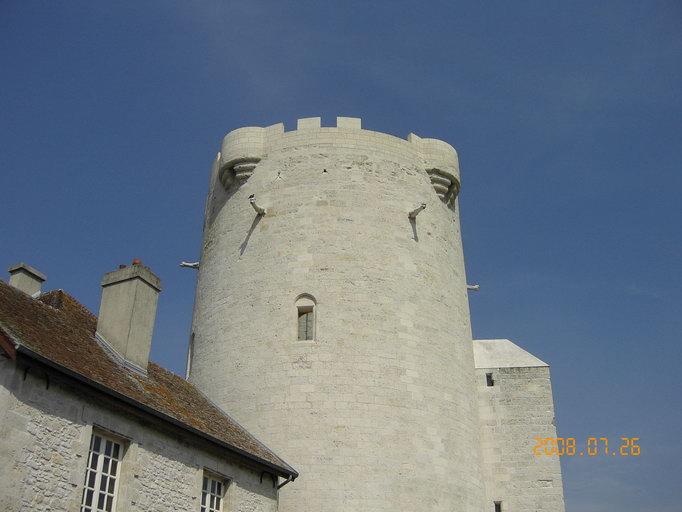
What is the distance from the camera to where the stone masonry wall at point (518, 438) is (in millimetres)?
17922

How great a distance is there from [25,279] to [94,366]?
3813mm

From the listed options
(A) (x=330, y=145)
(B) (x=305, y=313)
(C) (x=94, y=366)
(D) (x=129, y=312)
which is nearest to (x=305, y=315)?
(B) (x=305, y=313)

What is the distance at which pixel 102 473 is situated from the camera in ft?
32.7

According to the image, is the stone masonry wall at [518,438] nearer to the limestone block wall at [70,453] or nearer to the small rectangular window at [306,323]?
the small rectangular window at [306,323]

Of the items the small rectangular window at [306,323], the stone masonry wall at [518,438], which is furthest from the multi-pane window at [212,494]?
the stone masonry wall at [518,438]

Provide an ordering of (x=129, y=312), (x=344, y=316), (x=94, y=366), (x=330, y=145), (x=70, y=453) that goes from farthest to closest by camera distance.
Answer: (x=330, y=145) < (x=344, y=316) < (x=129, y=312) < (x=94, y=366) < (x=70, y=453)

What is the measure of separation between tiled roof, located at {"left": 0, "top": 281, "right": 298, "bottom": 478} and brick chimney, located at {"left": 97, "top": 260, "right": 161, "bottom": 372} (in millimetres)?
296

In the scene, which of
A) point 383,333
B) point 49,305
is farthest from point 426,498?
point 49,305

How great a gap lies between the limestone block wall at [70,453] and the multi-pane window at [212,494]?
0.46ft

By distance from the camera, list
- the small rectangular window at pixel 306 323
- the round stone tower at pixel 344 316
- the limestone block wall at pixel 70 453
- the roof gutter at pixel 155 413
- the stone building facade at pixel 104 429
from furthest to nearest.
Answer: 1. the small rectangular window at pixel 306 323
2. the round stone tower at pixel 344 316
3. the roof gutter at pixel 155 413
4. the stone building facade at pixel 104 429
5. the limestone block wall at pixel 70 453

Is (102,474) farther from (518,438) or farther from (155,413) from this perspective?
(518,438)

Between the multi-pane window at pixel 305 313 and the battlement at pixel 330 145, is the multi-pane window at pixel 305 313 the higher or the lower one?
the lower one

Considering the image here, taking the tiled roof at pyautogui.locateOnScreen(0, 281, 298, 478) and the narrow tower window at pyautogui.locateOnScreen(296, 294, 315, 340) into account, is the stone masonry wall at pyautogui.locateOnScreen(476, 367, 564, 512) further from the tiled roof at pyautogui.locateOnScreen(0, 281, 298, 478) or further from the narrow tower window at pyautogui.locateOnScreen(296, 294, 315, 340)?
the tiled roof at pyautogui.locateOnScreen(0, 281, 298, 478)

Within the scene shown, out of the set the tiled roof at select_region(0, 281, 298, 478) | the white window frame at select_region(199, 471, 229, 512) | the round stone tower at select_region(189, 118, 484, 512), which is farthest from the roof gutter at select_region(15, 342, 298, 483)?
the round stone tower at select_region(189, 118, 484, 512)
